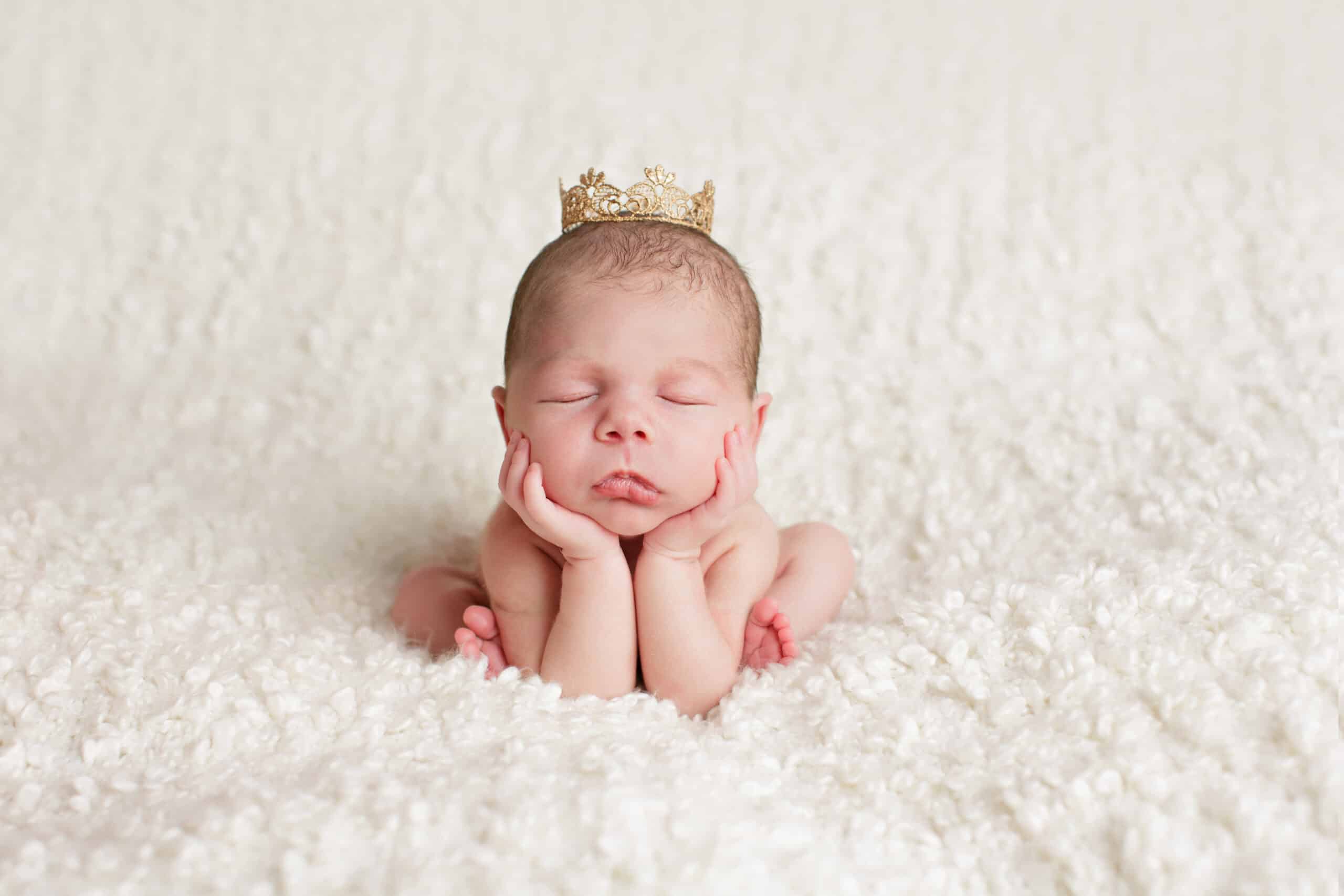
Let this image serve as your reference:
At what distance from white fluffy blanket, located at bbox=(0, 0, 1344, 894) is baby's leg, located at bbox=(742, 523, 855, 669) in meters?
0.04

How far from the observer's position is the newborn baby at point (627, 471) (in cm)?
126

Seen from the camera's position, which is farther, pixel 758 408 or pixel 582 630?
pixel 758 408

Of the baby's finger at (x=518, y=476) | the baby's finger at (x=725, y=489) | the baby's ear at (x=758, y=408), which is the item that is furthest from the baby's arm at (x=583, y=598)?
the baby's ear at (x=758, y=408)

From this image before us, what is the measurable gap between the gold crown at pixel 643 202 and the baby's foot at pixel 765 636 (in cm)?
44

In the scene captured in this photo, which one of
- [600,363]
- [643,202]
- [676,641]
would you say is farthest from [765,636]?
[643,202]

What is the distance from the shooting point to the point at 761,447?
194 centimetres

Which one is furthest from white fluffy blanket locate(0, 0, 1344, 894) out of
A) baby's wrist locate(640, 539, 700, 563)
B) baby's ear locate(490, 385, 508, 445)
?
baby's ear locate(490, 385, 508, 445)

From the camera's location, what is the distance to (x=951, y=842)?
40.5 inches

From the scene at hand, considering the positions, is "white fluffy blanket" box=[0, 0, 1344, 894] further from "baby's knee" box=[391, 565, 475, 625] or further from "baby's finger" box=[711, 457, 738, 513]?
"baby's finger" box=[711, 457, 738, 513]

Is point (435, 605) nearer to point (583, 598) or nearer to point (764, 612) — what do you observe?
point (583, 598)

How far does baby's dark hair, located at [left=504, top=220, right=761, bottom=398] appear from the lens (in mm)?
1321

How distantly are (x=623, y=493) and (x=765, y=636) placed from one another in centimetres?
26

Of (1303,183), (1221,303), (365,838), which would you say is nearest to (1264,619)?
(365,838)

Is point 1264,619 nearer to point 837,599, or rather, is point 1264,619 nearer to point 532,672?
point 837,599
